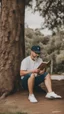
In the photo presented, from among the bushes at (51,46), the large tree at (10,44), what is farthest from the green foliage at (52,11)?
the bushes at (51,46)

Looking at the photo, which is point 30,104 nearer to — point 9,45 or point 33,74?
point 33,74

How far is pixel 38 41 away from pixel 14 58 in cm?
3868

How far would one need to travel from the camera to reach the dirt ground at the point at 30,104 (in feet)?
22.1

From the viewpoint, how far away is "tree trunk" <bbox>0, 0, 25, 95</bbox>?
816 cm

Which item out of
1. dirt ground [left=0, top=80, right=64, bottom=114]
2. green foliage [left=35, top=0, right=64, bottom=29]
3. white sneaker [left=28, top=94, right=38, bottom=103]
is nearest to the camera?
dirt ground [left=0, top=80, right=64, bottom=114]

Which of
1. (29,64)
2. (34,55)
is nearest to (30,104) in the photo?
(29,64)

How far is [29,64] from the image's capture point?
24.9ft

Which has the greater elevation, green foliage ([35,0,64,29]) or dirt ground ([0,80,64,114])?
green foliage ([35,0,64,29])

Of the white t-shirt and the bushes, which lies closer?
the white t-shirt

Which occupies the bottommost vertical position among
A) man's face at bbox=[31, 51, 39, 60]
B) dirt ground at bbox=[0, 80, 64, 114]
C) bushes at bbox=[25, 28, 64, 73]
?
bushes at bbox=[25, 28, 64, 73]

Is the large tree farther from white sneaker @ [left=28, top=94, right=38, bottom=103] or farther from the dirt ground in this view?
white sneaker @ [left=28, top=94, right=38, bottom=103]

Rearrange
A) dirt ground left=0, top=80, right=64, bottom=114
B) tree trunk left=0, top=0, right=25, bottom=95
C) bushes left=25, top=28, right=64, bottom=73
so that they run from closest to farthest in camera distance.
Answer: dirt ground left=0, top=80, right=64, bottom=114 < tree trunk left=0, top=0, right=25, bottom=95 < bushes left=25, top=28, right=64, bottom=73

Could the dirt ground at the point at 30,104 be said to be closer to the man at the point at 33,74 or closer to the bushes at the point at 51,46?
the man at the point at 33,74

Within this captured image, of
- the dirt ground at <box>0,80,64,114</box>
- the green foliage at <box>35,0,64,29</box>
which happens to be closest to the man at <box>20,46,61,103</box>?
the dirt ground at <box>0,80,64,114</box>
